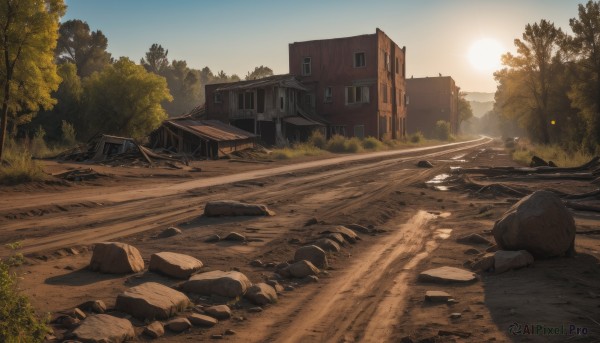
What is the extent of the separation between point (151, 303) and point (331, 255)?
380 centimetres

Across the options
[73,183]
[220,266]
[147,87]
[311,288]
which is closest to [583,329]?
[311,288]

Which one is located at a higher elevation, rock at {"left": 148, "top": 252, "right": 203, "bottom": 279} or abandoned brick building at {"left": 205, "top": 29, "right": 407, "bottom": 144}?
abandoned brick building at {"left": 205, "top": 29, "right": 407, "bottom": 144}

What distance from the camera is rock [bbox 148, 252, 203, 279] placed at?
734 centimetres

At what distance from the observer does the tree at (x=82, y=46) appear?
251ft

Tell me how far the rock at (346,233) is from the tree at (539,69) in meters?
35.6

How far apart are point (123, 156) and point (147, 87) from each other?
626 inches

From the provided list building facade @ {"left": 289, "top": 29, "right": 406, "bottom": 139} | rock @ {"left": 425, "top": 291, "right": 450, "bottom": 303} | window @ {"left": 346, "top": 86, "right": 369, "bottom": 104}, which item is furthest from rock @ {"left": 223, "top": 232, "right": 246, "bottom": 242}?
window @ {"left": 346, "top": 86, "right": 369, "bottom": 104}

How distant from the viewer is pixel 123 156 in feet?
90.0

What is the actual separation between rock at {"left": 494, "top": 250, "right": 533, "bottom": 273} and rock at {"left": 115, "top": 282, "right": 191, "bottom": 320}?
444 cm

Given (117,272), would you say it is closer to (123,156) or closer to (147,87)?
(123,156)

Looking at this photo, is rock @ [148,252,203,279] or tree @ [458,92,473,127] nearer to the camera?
rock @ [148,252,203,279]

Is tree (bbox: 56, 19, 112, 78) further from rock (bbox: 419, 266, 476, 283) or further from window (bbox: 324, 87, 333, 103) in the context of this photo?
rock (bbox: 419, 266, 476, 283)

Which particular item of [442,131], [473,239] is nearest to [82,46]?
[442,131]

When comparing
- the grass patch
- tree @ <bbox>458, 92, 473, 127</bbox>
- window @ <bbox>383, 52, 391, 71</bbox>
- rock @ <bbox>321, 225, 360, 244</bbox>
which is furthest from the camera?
tree @ <bbox>458, 92, 473, 127</bbox>
